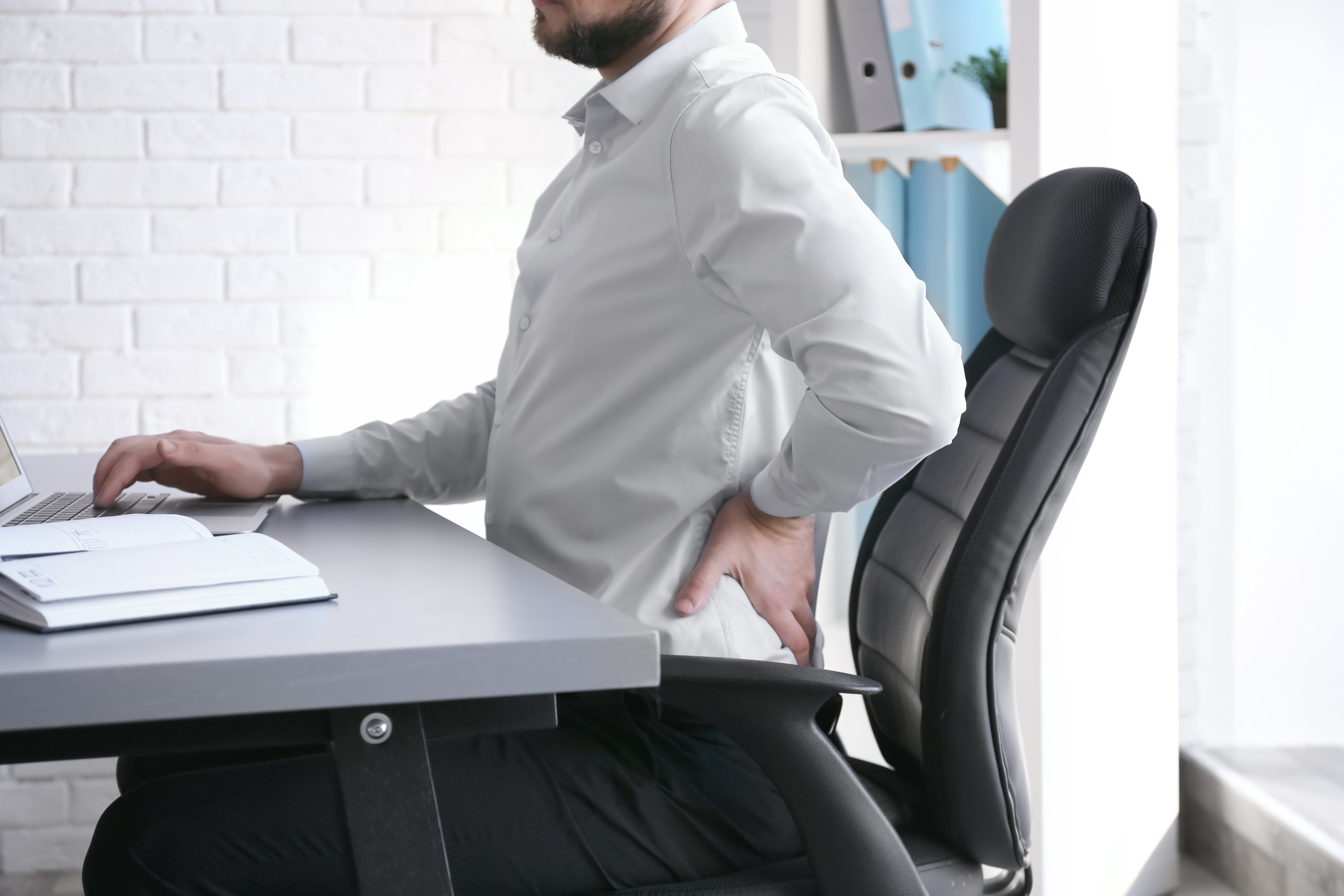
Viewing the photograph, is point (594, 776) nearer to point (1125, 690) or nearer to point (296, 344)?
point (1125, 690)

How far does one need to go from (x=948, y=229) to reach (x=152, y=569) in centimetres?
149

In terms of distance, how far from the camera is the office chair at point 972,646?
0.74 m

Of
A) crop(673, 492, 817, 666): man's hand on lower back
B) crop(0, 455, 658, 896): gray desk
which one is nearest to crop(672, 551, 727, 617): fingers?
crop(673, 492, 817, 666): man's hand on lower back

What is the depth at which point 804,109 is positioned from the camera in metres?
0.91

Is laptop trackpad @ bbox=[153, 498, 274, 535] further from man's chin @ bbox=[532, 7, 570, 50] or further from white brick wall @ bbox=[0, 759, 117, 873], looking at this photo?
white brick wall @ bbox=[0, 759, 117, 873]

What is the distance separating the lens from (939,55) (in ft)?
5.75

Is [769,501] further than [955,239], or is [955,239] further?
[955,239]

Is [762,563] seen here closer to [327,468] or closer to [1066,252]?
[1066,252]

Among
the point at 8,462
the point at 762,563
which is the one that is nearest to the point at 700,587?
the point at 762,563

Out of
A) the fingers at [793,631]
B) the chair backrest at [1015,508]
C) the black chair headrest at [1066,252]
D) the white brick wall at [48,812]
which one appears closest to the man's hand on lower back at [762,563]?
the fingers at [793,631]

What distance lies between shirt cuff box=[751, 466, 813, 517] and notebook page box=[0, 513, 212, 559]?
1.34 feet

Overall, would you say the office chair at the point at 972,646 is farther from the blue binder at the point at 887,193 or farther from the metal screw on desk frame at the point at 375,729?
the blue binder at the point at 887,193

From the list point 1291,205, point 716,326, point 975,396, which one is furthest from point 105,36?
point 1291,205

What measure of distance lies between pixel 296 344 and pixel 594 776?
143cm
